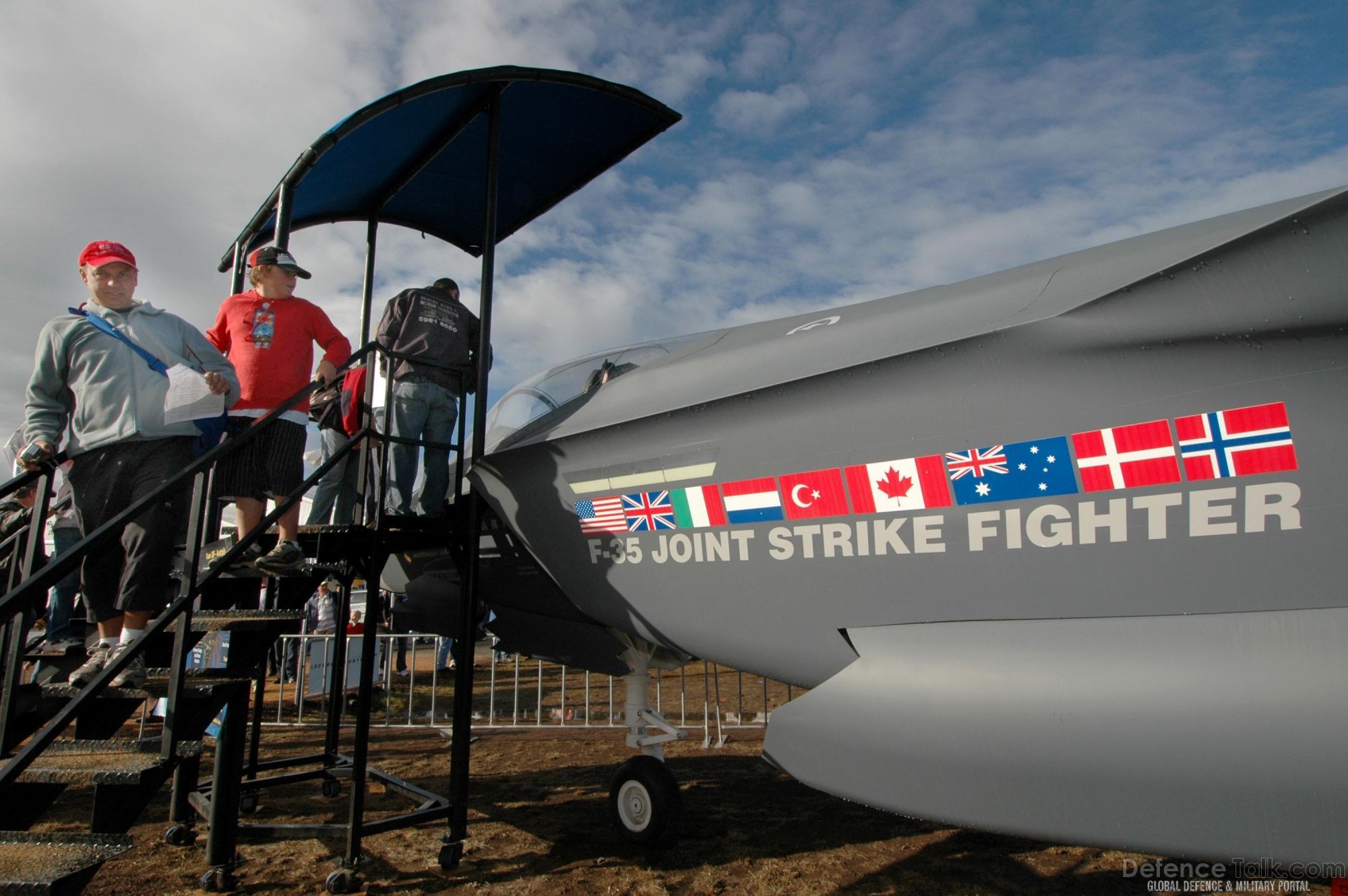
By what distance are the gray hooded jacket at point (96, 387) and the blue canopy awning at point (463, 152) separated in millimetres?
1509

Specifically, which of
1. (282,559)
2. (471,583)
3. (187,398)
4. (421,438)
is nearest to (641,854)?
(471,583)

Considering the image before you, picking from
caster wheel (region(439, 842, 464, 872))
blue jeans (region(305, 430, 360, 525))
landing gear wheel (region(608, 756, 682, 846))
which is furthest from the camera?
blue jeans (region(305, 430, 360, 525))

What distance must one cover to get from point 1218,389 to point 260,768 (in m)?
5.85

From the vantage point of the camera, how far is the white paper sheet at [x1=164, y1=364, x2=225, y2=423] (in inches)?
145

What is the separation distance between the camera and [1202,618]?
246cm

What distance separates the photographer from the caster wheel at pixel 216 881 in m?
4.03

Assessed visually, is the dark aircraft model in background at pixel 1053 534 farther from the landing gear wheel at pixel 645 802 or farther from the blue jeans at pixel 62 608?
the blue jeans at pixel 62 608

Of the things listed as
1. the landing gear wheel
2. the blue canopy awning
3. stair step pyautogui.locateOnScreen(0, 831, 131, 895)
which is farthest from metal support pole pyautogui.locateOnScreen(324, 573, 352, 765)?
the blue canopy awning

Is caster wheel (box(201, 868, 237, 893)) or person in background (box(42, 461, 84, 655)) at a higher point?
person in background (box(42, 461, 84, 655))

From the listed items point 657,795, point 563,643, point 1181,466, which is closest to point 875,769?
point 1181,466

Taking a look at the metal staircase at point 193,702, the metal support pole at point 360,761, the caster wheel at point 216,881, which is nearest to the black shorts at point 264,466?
the metal staircase at point 193,702

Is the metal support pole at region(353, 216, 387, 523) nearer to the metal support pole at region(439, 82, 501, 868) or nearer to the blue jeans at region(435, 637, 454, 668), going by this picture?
the metal support pole at region(439, 82, 501, 868)

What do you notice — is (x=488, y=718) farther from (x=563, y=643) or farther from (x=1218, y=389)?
(x=1218, y=389)

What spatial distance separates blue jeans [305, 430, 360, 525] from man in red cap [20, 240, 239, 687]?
1.48 m
